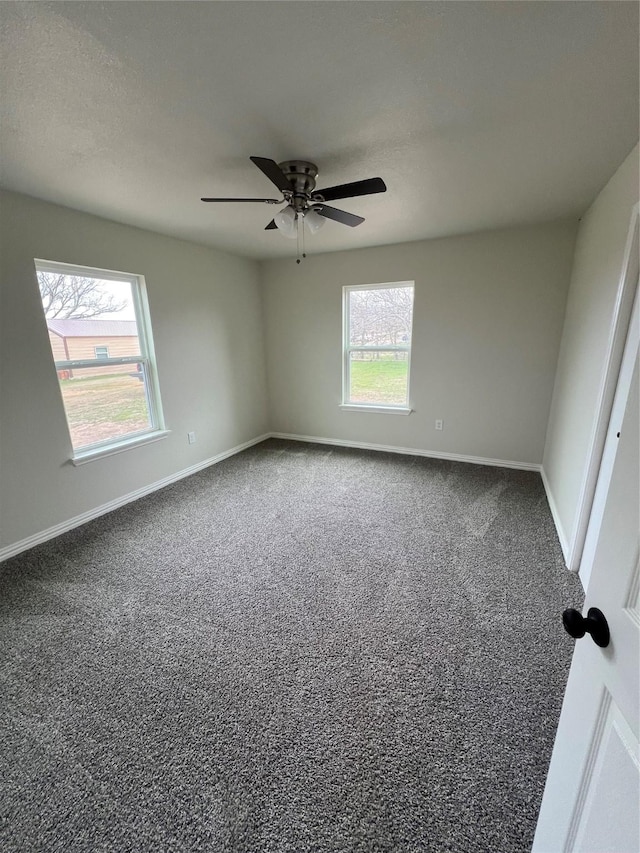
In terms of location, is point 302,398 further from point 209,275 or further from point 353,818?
point 353,818

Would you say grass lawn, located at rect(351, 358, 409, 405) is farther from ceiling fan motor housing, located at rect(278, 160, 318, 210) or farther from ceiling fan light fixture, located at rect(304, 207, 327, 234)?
ceiling fan motor housing, located at rect(278, 160, 318, 210)

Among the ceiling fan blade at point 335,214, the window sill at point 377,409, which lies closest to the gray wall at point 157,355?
the window sill at point 377,409

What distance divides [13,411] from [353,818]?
295cm

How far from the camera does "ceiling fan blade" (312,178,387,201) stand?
1.73 metres

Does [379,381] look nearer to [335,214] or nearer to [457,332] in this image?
[457,332]

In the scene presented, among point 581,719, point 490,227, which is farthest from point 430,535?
point 490,227

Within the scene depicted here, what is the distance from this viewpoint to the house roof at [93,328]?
8.74ft

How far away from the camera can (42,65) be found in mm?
1263

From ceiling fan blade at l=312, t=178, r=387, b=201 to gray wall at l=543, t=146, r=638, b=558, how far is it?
1.32 metres

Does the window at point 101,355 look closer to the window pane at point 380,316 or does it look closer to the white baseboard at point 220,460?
the white baseboard at point 220,460

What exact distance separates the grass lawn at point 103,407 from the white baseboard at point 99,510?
579mm

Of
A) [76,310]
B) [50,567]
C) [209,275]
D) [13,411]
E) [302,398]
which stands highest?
[209,275]

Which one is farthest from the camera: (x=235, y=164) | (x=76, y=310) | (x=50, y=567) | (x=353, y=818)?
(x=76, y=310)

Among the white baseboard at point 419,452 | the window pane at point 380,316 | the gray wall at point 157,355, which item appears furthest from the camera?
the window pane at point 380,316
